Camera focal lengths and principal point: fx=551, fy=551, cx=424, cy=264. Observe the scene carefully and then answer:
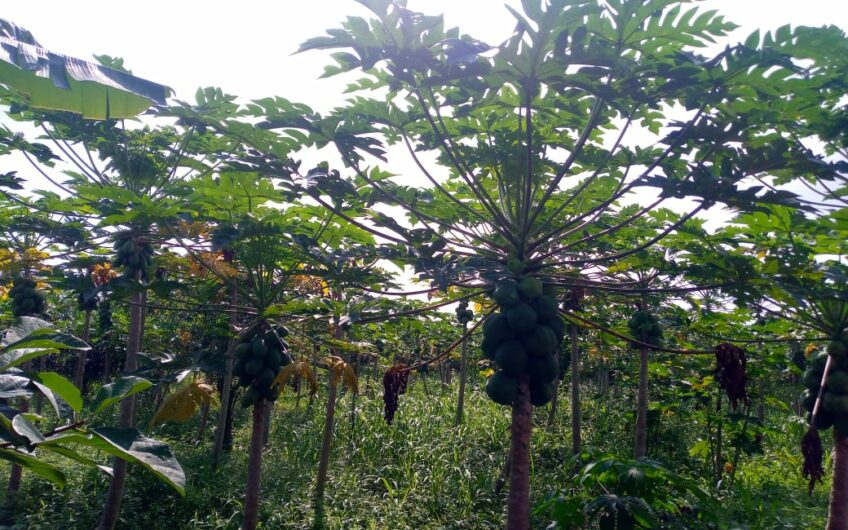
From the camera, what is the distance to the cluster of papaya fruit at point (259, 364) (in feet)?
14.6

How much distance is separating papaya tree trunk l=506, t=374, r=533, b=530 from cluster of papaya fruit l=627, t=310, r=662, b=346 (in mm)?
3770

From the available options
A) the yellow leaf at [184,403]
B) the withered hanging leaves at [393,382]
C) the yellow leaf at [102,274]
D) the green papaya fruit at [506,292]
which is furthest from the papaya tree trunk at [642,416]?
the yellow leaf at [102,274]

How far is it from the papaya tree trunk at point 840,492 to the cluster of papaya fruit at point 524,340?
247 cm

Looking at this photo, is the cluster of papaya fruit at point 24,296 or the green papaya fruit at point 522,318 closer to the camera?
the green papaya fruit at point 522,318

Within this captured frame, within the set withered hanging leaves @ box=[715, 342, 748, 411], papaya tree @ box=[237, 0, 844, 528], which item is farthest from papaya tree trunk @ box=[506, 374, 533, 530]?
withered hanging leaves @ box=[715, 342, 748, 411]

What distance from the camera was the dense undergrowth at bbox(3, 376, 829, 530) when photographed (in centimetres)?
654

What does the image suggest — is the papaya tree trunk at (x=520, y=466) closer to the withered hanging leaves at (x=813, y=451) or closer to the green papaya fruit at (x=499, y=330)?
the green papaya fruit at (x=499, y=330)

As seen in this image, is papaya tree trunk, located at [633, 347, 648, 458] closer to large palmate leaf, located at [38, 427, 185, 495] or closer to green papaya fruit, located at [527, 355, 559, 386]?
green papaya fruit, located at [527, 355, 559, 386]

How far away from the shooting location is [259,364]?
4449mm

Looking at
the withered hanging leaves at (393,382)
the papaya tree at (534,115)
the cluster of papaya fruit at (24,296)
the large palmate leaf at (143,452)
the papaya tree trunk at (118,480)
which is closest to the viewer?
the large palmate leaf at (143,452)

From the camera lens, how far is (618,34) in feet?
8.95

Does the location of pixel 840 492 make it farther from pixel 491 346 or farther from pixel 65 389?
pixel 65 389

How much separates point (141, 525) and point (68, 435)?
6887 millimetres

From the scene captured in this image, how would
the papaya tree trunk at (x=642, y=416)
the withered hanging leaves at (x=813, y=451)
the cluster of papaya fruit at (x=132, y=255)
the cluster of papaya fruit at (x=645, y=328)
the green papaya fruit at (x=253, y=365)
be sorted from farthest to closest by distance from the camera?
the papaya tree trunk at (x=642, y=416)
the cluster of papaya fruit at (x=645, y=328)
the cluster of papaya fruit at (x=132, y=255)
the withered hanging leaves at (x=813, y=451)
the green papaya fruit at (x=253, y=365)
